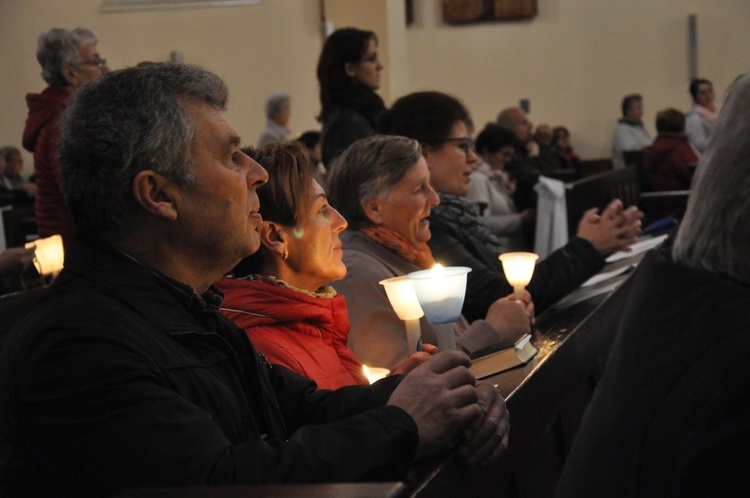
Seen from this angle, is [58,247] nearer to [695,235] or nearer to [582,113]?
[695,235]

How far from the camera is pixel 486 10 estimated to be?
44.1ft

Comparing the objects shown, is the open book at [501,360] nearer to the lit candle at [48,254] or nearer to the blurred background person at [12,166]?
the lit candle at [48,254]

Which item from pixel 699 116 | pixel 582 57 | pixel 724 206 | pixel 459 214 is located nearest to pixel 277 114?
pixel 459 214

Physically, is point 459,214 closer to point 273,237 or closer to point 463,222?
point 463,222

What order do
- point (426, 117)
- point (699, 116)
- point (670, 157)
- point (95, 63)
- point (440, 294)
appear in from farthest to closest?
1. point (699, 116)
2. point (670, 157)
3. point (95, 63)
4. point (426, 117)
5. point (440, 294)

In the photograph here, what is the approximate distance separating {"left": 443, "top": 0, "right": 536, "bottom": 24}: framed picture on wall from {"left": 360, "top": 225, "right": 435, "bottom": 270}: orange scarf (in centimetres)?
1101

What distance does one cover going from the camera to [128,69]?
1.65 metres

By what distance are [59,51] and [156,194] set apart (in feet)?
8.82

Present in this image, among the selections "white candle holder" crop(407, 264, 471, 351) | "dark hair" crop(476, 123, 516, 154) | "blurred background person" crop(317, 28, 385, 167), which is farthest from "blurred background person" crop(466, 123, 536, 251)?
"white candle holder" crop(407, 264, 471, 351)

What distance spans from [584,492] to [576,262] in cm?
233

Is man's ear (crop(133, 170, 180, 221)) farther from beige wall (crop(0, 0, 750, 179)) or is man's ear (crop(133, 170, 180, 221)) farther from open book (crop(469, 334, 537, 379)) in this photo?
beige wall (crop(0, 0, 750, 179))

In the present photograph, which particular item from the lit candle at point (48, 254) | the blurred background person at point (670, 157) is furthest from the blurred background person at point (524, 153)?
the lit candle at point (48, 254)

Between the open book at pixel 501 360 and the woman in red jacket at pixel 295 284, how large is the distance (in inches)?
5.2

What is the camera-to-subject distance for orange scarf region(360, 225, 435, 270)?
2895 millimetres
